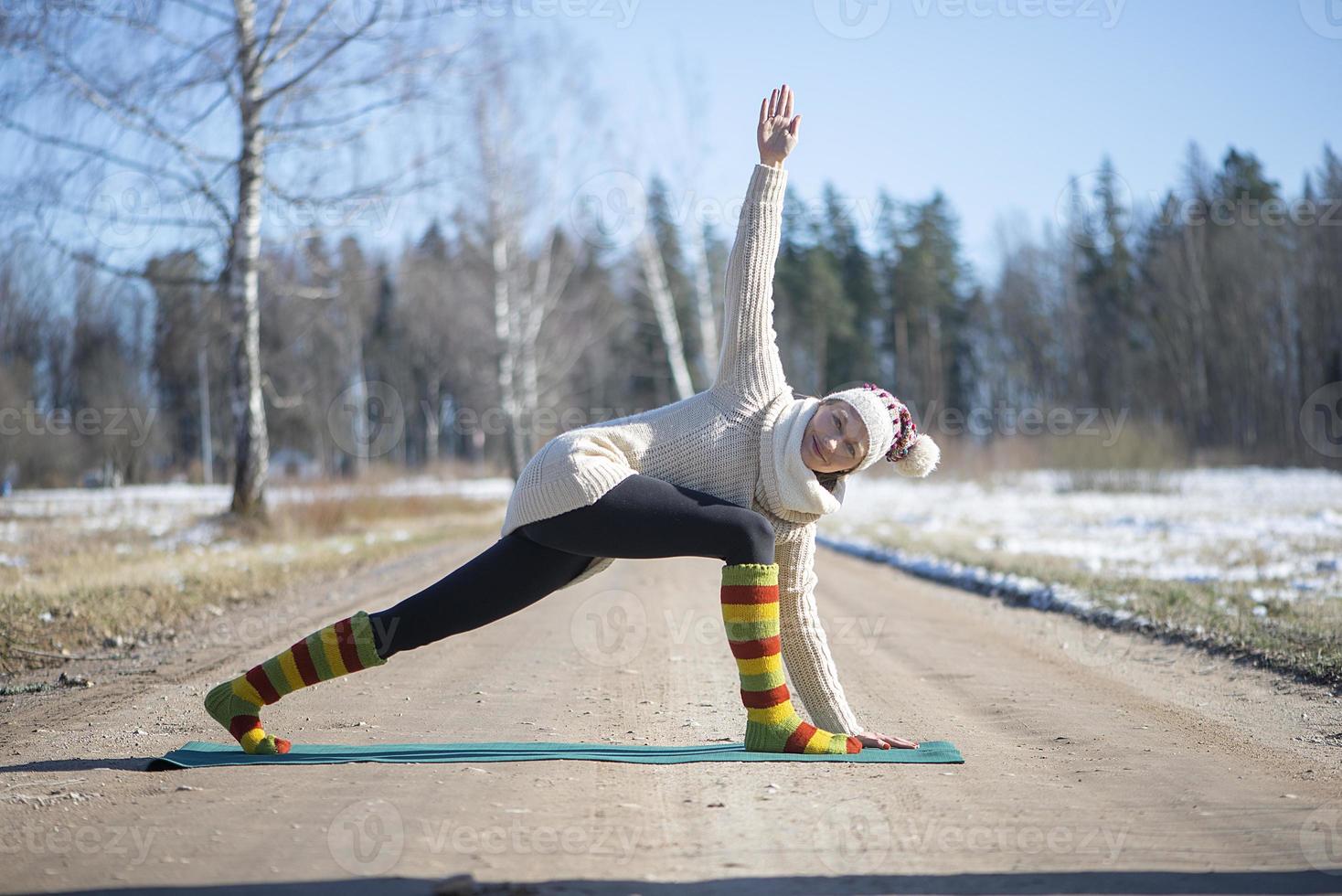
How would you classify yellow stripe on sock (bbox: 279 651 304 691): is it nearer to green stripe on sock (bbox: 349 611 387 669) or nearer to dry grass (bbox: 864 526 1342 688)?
green stripe on sock (bbox: 349 611 387 669)

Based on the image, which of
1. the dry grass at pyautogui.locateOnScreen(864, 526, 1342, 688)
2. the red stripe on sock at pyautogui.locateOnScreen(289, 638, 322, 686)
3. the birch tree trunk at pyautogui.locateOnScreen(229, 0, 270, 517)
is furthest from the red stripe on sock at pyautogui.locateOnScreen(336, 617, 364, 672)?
the birch tree trunk at pyautogui.locateOnScreen(229, 0, 270, 517)

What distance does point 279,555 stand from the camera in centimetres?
1209

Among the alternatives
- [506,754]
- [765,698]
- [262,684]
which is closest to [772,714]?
[765,698]

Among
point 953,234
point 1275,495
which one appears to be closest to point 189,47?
point 1275,495

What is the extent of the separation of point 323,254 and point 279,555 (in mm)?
7555

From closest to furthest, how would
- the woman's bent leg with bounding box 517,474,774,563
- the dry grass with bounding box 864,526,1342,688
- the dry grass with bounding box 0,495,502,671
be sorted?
the woman's bent leg with bounding box 517,474,774,563 < the dry grass with bounding box 864,526,1342,688 < the dry grass with bounding box 0,495,502,671

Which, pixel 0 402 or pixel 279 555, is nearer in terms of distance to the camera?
pixel 279 555

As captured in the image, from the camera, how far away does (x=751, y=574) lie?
142 inches

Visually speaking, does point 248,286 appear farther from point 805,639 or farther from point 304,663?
point 805,639

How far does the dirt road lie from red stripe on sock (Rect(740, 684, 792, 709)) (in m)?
0.21

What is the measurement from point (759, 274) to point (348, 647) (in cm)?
185

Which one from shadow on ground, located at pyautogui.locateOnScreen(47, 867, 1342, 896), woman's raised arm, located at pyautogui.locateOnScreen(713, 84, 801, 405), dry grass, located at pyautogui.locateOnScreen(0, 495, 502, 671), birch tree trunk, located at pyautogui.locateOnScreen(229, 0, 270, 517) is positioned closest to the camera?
shadow on ground, located at pyautogui.locateOnScreen(47, 867, 1342, 896)

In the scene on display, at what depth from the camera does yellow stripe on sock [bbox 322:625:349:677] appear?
3750mm

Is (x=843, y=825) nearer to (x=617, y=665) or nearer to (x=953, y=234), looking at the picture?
(x=617, y=665)
